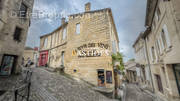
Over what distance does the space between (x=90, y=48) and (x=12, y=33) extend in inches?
291

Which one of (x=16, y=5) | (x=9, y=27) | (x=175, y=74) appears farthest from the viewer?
(x=16, y=5)

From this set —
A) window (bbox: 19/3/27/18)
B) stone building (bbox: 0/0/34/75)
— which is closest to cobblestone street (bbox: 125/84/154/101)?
stone building (bbox: 0/0/34/75)

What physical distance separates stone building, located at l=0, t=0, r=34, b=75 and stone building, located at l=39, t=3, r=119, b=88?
464cm

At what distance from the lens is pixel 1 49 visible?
625 centimetres

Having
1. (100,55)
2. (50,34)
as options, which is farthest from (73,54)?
(50,34)

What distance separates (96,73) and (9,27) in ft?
29.3

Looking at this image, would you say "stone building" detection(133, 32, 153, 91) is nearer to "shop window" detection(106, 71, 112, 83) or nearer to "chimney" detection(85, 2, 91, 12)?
"shop window" detection(106, 71, 112, 83)

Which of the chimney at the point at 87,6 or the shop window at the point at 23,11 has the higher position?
the chimney at the point at 87,6

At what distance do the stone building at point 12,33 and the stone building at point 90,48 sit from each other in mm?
4636

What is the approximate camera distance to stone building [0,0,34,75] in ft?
21.3

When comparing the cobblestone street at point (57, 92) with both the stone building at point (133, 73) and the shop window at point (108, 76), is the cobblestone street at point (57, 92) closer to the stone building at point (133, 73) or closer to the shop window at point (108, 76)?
the shop window at point (108, 76)

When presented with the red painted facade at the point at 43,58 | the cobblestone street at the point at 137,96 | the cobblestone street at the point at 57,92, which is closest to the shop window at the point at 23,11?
the cobblestone street at the point at 57,92

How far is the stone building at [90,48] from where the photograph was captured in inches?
303

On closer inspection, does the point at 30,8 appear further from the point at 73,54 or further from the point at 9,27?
the point at 73,54
